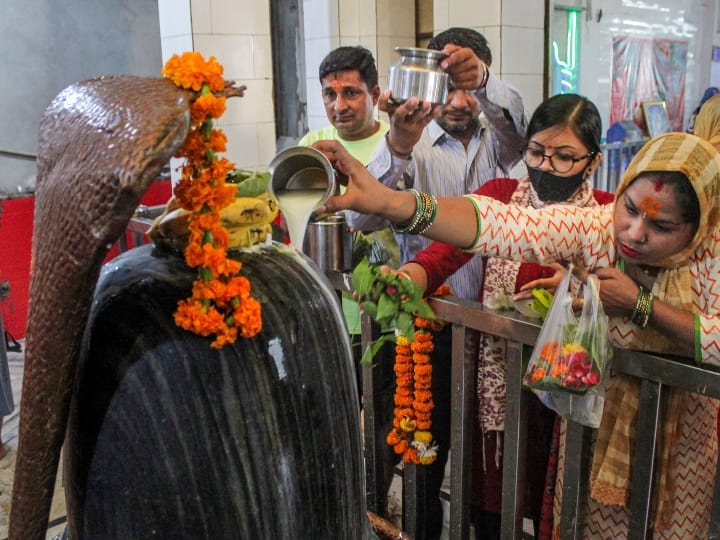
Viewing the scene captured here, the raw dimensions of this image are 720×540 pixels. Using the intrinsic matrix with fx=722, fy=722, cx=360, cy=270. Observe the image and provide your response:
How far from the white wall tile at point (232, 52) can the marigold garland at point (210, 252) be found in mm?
3819

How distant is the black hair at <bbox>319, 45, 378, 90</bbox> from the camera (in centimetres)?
347

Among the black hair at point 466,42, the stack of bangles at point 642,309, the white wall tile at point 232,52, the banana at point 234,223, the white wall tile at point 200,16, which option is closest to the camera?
the banana at point 234,223

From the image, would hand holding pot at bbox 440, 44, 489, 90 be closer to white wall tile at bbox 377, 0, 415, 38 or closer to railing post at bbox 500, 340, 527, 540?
railing post at bbox 500, 340, 527, 540

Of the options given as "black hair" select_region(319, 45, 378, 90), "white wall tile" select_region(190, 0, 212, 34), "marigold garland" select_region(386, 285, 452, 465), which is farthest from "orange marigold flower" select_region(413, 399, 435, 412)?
"white wall tile" select_region(190, 0, 212, 34)

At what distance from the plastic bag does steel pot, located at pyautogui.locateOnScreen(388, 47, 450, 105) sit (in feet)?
2.78

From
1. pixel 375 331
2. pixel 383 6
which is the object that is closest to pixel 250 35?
pixel 383 6

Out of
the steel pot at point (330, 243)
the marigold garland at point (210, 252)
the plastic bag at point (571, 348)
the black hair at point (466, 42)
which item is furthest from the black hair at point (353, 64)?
the marigold garland at point (210, 252)

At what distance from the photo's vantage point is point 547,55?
4668mm

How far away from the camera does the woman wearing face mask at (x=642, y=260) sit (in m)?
1.70

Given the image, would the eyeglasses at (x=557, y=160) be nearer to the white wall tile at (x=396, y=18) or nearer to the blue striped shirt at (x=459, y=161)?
the blue striped shirt at (x=459, y=161)

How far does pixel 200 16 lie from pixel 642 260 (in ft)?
12.4

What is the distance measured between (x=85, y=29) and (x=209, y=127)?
25.2ft

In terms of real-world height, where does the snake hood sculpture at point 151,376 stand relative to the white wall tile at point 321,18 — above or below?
below

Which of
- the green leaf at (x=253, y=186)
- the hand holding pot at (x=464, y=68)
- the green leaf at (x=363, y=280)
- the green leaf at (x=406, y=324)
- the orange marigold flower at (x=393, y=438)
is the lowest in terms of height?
the orange marigold flower at (x=393, y=438)
